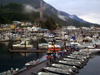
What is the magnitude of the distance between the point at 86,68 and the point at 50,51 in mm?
12012

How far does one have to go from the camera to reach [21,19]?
158 meters

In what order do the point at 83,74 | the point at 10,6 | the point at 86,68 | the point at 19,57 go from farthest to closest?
the point at 10,6
the point at 19,57
the point at 86,68
the point at 83,74

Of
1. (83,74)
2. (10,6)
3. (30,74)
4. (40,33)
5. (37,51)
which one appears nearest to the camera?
(30,74)

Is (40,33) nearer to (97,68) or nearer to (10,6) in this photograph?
(97,68)

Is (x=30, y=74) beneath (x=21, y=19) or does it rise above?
beneath

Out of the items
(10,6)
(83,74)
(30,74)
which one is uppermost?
(10,6)

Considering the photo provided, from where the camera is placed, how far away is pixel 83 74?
1908 centimetres

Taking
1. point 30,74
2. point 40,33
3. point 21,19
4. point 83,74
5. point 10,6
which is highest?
point 10,6

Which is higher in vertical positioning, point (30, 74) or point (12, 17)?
point (12, 17)

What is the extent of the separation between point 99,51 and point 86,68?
41.3 ft

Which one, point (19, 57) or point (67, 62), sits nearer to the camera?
point (67, 62)

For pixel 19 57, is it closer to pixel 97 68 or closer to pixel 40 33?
pixel 97 68

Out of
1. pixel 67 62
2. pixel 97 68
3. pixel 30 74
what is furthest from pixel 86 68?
pixel 30 74

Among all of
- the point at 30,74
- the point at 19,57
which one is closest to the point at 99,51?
the point at 19,57
